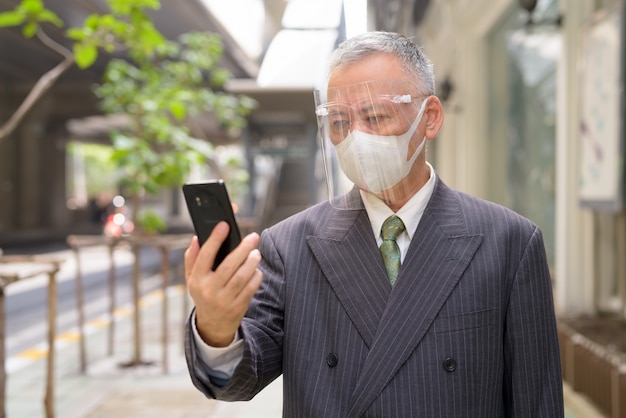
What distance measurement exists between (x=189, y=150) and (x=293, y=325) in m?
4.52

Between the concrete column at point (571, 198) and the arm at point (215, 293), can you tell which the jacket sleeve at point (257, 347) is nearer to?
the arm at point (215, 293)

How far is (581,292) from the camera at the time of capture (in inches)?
235

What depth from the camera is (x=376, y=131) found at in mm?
1729

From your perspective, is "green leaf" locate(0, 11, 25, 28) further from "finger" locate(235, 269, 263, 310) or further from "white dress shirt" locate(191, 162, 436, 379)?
"finger" locate(235, 269, 263, 310)

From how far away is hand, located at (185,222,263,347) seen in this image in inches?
53.2

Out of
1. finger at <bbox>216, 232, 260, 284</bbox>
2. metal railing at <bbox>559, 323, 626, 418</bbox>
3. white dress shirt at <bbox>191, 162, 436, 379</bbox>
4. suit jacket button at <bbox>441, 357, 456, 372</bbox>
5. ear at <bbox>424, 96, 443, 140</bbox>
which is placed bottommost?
metal railing at <bbox>559, 323, 626, 418</bbox>

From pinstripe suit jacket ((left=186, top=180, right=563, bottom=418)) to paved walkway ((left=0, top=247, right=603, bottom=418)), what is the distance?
2.90 m

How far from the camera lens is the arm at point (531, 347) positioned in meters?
1.70

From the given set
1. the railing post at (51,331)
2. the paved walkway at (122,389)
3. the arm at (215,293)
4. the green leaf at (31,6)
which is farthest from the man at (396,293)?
the paved walkway at (122,389)

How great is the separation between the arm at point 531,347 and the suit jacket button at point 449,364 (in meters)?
0.15

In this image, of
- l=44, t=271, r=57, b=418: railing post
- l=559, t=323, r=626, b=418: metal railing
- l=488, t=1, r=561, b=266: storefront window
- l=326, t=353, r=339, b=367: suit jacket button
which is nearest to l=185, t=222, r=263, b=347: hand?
l=326, t=353, r=339, b=367: suit jacket button

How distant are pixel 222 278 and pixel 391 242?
1.80 feet

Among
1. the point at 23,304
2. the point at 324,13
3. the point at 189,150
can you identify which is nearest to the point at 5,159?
the point at 23,304

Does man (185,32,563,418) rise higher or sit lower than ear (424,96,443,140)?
lower
